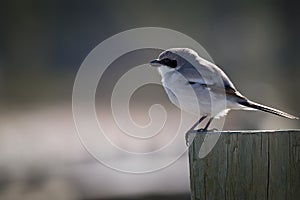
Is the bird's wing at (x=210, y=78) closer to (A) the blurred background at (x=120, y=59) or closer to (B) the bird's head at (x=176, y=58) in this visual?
(B) the bird's head at (x=176, y=58)

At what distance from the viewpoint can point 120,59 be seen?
16.1 meters

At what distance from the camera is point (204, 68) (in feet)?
16.3

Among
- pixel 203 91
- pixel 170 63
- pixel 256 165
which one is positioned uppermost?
pixel 170 63

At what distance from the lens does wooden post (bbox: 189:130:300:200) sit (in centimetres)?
324

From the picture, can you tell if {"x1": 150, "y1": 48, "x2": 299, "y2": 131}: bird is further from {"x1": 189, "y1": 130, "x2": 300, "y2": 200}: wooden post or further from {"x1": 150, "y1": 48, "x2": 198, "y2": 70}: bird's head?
{"x1": 189, "y1": 130, "x2": 300, "y2": 200}: wooden post

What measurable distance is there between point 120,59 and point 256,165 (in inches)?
510

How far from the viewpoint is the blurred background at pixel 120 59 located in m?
12.6

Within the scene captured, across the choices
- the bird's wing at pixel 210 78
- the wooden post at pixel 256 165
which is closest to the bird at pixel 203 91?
the bird's wing at pixel 210 78

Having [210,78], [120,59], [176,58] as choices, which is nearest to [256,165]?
[210,78]

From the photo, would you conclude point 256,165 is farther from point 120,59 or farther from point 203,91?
point 120,59

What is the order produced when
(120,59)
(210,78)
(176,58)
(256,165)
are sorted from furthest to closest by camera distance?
(120,59) → (176,58) → (210,78) → (256,165)

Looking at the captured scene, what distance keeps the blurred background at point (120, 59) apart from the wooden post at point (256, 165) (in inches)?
303

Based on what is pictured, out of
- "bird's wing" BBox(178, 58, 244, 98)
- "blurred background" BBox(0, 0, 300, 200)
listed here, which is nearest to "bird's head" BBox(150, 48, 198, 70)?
"bird's wing" BBox(178, 58, 244, 98)

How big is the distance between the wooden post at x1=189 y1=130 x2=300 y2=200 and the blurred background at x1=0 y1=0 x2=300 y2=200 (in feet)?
25.3
